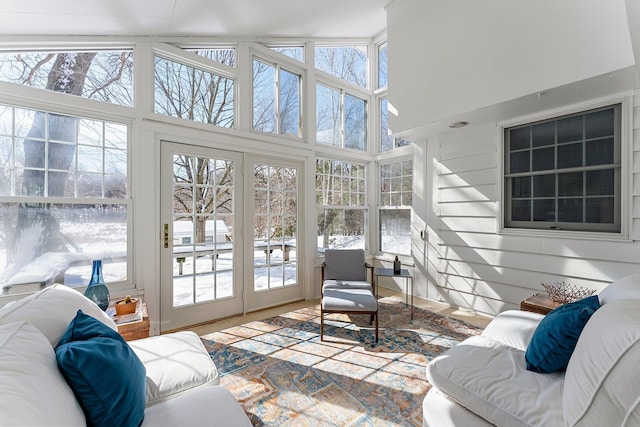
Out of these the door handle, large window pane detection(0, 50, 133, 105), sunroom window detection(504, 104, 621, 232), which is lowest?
the door handle

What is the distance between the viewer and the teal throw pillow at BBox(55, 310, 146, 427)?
97 cm

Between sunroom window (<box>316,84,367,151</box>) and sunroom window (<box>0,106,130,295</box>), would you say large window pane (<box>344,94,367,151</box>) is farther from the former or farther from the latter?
sunroom window (<box>0,106,130,295</box>)

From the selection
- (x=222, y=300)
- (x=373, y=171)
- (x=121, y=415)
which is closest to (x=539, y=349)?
(x=121, y=415)

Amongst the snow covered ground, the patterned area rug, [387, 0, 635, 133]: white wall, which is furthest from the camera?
the snow covered ground

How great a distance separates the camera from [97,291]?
2.21 meters

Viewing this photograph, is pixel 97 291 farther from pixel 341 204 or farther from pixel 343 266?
pixel 341 204

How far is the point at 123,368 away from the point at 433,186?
385 cm

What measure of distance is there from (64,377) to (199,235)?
2342 mm

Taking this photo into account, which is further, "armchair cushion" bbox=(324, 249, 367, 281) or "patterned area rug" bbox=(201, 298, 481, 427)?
"armchair cushion" bbox=(324, 249, 367, 281)

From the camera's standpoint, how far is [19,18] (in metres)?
2.10

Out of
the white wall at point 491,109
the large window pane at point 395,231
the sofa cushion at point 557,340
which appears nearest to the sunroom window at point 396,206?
the large window pane at point 395,231

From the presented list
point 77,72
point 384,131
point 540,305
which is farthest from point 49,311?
point 384,131

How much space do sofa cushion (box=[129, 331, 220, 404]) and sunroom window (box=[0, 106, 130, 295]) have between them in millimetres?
1409

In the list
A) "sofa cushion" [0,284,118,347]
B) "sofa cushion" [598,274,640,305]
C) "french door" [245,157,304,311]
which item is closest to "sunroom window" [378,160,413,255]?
"french door" [245,157,304,311]
